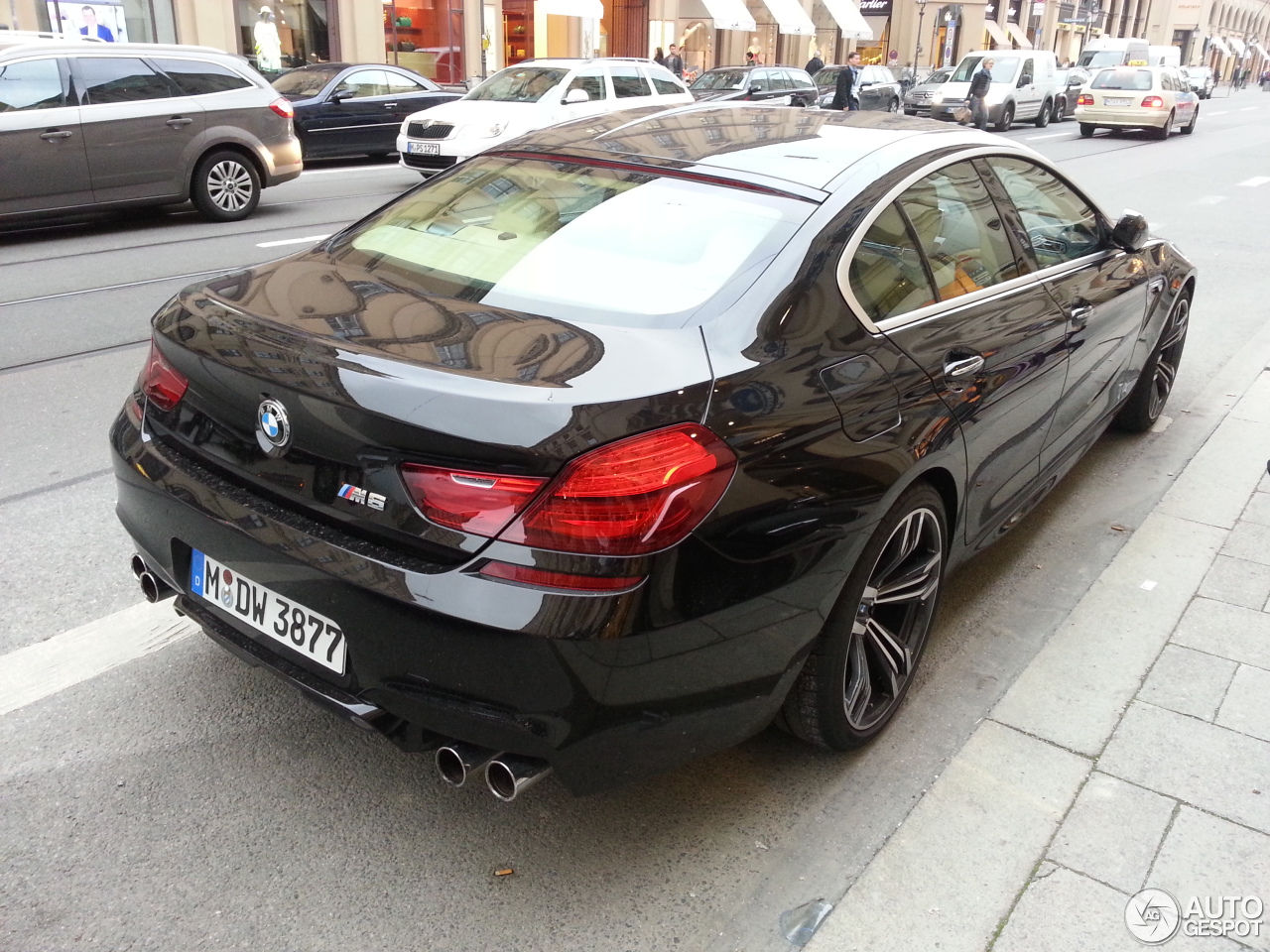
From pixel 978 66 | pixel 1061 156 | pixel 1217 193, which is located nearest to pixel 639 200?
pixel 1217 193

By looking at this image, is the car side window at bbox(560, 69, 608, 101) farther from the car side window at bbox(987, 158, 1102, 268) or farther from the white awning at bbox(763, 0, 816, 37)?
the white awning at bbox(763, 0, 816, 37)

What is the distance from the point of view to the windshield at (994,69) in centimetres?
2740

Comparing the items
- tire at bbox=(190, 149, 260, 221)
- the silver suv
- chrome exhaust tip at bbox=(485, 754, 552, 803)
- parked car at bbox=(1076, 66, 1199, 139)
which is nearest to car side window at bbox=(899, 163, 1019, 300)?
chrome exhaust tip at bbox=(485, 754, 552, 803)

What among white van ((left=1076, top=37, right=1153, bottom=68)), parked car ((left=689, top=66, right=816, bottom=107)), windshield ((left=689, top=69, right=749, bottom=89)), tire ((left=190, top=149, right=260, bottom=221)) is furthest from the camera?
white van ((left=1076, top=37, right=1153, bottom=68))

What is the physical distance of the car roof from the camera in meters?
3.14

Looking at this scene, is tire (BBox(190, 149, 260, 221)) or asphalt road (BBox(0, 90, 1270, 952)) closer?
asphalt road (BBox(0, 90, 1270, 952))

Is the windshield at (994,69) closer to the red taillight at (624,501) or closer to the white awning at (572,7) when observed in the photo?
the white awning at (572,7)

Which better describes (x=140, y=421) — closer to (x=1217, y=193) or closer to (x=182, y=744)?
(x=182, y=744)

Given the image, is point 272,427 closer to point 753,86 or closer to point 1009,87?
point 753,86

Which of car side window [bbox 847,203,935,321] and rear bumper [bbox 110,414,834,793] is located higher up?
car side window [bbox 847,203,935,321]

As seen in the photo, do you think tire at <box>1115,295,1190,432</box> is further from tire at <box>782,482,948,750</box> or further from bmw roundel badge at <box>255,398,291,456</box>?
bmw roundel badge at <box>255,398,291,456</box>

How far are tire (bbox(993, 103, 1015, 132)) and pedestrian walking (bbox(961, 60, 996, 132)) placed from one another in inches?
15.4

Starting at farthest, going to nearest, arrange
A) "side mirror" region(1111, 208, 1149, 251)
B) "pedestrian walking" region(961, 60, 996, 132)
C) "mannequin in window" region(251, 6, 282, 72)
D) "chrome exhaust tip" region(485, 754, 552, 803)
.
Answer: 1. "pedestrian walking" region(961, 60, 996, 132)
2. "mannequin in window" region(251, 6, 282, 72)
3. "side mirror" region(1111, 208, 1149, 251)
4. "chrome exhaust tip" region(485, 754, 552, 803)

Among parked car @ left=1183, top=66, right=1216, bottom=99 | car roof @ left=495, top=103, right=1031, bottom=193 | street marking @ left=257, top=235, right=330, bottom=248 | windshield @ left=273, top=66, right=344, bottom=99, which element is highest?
car roof @ left=495, top=103, right=1031, bottom=193
